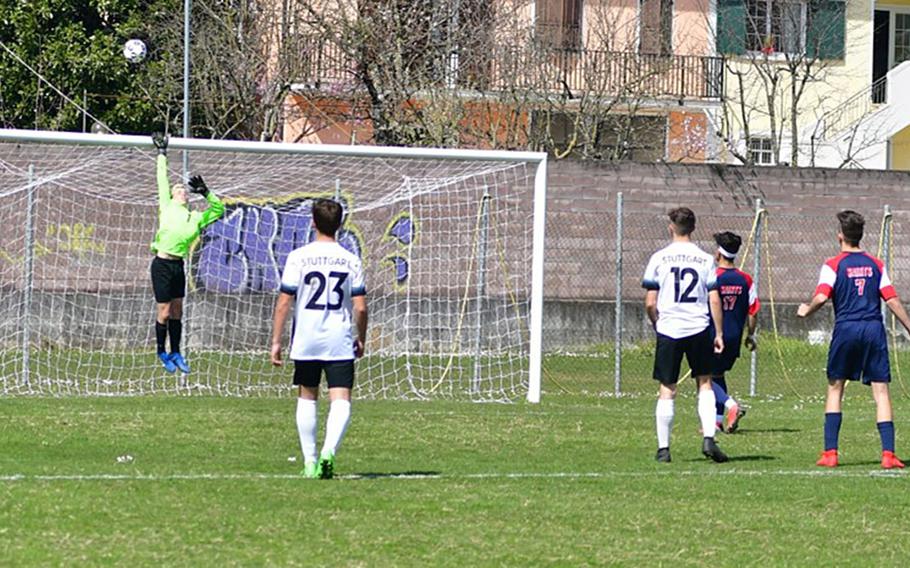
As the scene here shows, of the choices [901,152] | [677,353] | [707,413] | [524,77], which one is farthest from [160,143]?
[901,152]

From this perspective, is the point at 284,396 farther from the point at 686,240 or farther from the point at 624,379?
the point at 686,240

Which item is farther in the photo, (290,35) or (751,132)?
(751,132)

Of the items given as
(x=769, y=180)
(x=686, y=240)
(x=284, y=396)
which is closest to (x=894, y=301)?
(x=686, y=240)

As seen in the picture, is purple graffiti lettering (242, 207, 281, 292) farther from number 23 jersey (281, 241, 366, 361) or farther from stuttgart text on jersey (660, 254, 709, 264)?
number 23 jersey (281, 241, 366, 361)

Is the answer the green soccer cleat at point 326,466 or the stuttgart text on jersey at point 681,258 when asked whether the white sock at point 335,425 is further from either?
the stuttgart text on jersey at point 681,258

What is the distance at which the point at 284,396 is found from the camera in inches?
747

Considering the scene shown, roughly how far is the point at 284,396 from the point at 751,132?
66.7ft

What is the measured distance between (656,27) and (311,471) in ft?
84.7

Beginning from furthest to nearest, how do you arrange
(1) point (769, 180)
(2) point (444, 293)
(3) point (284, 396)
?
1. (1) point (769, 180)
2. (2) point (444, 293)
3. (3) point (284, 396)

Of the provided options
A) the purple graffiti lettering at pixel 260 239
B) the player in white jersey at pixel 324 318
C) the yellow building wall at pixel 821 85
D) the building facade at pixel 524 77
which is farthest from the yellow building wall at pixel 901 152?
the player in white jersey at pixel 324 318

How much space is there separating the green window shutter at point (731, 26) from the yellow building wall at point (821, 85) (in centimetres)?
35

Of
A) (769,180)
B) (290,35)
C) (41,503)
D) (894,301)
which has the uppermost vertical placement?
(290,35)

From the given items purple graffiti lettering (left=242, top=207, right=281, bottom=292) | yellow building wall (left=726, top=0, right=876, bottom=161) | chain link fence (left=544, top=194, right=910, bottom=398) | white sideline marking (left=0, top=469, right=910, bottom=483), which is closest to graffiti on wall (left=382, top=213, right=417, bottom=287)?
purple graffiti lettering (left=242, top=207, right=281, bottom=292)

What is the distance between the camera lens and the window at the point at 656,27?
115 feet
